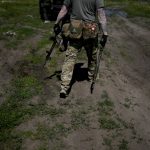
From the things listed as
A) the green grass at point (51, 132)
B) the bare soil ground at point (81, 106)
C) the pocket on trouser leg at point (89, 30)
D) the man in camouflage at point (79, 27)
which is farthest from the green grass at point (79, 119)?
the pocket on trouser leg at point (89, 30)

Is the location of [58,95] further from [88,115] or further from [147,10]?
Answer: [147,10]

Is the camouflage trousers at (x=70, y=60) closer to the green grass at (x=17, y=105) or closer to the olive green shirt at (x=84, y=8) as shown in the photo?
the olive green shirt at (x=84, y=8)

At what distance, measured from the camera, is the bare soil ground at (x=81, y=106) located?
998 cm

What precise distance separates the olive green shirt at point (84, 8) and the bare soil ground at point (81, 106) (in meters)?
2.19

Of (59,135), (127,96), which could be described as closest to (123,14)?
(127,96)

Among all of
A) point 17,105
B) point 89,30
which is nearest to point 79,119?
point 17,105

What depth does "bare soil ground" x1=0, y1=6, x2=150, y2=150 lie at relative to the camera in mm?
9984

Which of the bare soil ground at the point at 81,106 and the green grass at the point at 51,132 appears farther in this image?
the green grass at the point at 51,132

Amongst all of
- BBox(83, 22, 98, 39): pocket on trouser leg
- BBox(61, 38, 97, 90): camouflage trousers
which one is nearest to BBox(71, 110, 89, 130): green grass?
BBox(61, 38, 97, 90): camouflage trousers

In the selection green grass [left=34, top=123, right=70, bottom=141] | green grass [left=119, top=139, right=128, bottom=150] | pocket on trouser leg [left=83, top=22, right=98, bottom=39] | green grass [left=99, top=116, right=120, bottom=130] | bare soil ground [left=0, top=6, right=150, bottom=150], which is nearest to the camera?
green grass [left=119, top=139, right=128, bottom=150]

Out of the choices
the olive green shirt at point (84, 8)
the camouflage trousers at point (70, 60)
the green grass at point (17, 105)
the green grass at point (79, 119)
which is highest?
the olive green shirt at point (84, 8)

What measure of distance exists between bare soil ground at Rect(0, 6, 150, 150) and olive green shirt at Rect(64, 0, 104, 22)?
7.18 ft

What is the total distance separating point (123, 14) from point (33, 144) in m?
18.7

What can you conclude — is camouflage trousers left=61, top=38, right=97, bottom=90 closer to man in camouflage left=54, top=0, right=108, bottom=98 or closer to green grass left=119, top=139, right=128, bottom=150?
man in camouflage left=54, top=0, right=108, bottom=98
